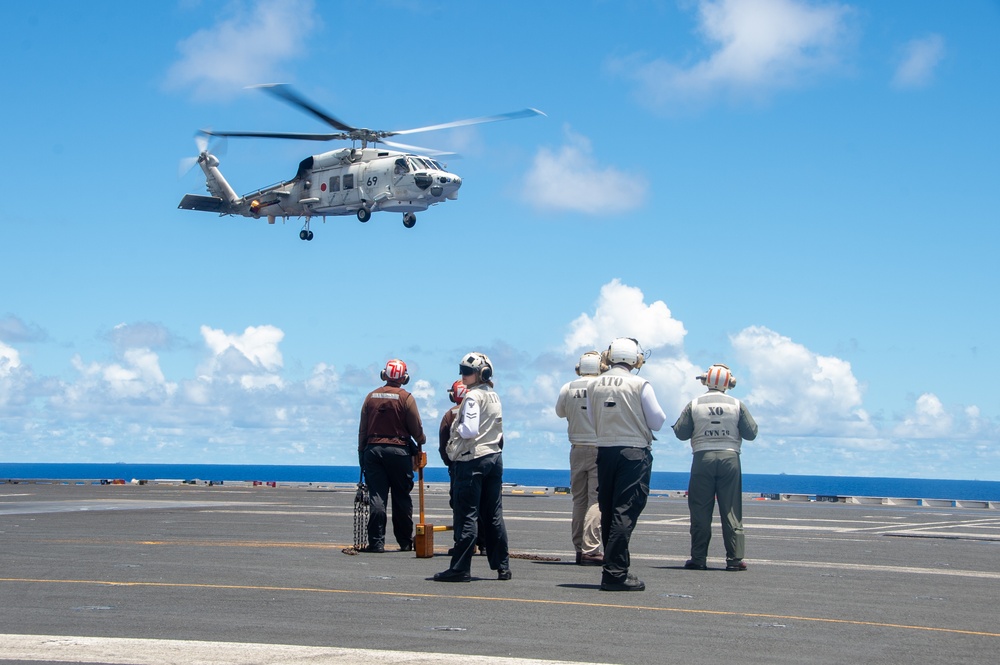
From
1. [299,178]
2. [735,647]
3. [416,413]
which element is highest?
[299,178]

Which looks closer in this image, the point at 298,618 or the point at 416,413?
the point at 298,618

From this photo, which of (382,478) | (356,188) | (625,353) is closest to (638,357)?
(625,353)

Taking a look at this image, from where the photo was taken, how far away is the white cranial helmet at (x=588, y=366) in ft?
43.4

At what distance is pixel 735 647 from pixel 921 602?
10.5ft

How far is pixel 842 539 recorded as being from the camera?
57.5 ft

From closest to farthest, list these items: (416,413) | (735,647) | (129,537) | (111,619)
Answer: (735,647) < (111,619) < (416,413) < (129,537)

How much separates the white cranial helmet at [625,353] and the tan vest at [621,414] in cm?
24

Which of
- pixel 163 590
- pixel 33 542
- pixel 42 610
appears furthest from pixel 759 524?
pixel 42 610

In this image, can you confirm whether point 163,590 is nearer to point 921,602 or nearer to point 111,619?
point 111,619

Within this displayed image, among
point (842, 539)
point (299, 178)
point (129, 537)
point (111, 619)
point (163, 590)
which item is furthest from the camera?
point (299, 178)

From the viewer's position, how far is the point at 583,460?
13.2 metres

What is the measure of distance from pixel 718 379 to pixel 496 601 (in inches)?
184

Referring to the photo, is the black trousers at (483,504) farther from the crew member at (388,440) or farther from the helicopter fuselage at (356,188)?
the helicopter fuselage at (356,188)

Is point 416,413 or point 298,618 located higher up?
point 416,413
